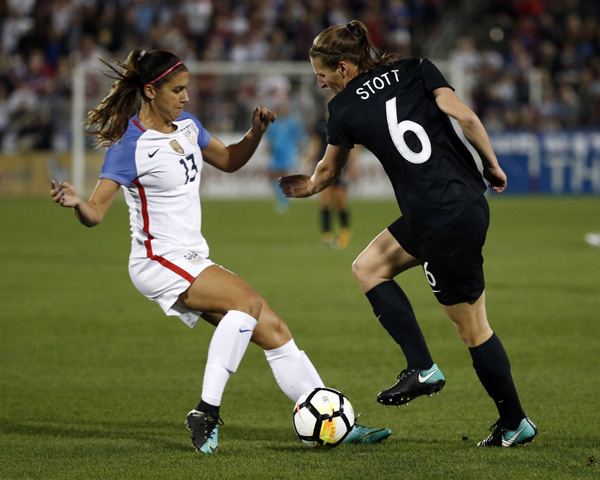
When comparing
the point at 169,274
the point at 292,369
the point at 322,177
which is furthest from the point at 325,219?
the point at 169,274

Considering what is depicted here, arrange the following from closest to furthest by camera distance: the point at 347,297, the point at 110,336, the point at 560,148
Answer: the point at 110,336 < the point at 347,297 < the point at 560,148

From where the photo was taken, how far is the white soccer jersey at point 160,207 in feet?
17.4

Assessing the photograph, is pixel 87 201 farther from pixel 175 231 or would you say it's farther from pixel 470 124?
pixel 470 124

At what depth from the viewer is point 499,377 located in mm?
5230

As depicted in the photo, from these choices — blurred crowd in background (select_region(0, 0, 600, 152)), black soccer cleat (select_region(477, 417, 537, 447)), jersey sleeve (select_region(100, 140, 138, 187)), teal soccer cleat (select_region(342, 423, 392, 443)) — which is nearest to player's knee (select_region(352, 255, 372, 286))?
teal soccer cleat (select_region(342, 423, 392, 443))

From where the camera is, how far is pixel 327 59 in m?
5.20

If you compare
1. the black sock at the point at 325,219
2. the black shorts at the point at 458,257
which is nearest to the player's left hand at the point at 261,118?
the black shorts at the point at 458,257

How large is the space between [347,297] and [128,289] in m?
2.67

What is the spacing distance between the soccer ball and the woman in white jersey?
0.18m

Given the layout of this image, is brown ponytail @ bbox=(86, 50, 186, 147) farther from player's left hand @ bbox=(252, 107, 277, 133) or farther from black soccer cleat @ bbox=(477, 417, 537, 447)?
black soccer cleat @ bbox=(477, 417, 537, 447)

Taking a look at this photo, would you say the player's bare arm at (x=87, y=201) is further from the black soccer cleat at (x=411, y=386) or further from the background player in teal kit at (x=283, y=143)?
the background player in teal kit at (x=283, y=143)

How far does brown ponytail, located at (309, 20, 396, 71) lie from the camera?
5.17m

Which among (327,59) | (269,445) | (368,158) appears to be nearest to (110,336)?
(269,445)

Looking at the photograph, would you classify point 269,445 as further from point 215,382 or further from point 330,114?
point 330,114
